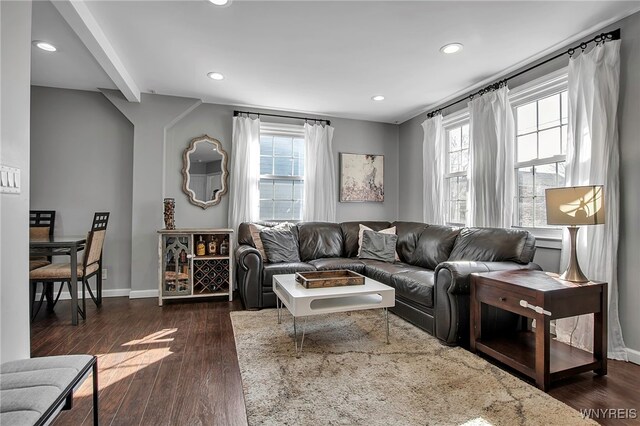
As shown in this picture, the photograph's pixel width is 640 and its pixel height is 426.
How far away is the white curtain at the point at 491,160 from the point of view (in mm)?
3244

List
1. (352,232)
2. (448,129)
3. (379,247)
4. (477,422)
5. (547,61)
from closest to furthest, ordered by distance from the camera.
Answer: (477,422) < (547,61) < (379,247) < (448,129) < (352,232)

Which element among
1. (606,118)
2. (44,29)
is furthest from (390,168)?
(44,29)

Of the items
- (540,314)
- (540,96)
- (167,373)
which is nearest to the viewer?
(540,314)

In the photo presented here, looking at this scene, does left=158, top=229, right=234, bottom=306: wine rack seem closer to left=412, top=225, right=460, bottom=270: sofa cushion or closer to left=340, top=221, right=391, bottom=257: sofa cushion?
left=340, top=221, right=391, bottom=257: sofa cushion

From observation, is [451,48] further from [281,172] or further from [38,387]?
[38,387]

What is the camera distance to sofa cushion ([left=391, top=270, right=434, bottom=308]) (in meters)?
2.77

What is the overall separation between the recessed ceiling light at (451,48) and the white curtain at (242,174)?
254 centimetres

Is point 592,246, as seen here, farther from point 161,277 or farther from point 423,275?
point 161,277

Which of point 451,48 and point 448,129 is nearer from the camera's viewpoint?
point 451,48

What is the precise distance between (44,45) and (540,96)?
4.56 meters

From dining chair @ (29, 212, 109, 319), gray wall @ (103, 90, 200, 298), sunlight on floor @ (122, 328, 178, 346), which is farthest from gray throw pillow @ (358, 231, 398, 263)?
dining chair @ (29, 212, 109, 319)

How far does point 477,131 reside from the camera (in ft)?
11.5

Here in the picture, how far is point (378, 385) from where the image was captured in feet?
6.48

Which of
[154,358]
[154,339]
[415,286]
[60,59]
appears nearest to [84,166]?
[60,59]
